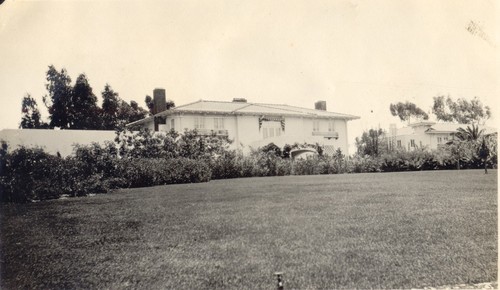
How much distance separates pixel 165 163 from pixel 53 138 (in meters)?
4.30

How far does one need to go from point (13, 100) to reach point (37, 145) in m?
2.80

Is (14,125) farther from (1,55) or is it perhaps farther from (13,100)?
(1,55)

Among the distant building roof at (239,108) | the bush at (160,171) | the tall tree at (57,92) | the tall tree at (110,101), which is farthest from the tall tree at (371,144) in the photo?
the tall tree at (57,92)

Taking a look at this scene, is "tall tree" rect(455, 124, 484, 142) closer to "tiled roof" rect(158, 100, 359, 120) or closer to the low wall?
"tiled roof" rect(158, 100, 359, 120)

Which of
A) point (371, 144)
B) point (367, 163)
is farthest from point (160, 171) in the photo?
point (367, 163)

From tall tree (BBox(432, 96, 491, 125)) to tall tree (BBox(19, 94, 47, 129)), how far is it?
7.19 meters

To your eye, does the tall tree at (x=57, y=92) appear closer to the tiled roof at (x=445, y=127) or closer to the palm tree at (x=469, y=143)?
the palm tree at (x=469, y=143)

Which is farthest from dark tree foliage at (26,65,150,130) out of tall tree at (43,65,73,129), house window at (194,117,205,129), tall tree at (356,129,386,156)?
house window at (194,117,205,129)

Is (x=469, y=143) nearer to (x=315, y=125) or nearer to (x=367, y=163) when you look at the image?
(x=367, y=163)

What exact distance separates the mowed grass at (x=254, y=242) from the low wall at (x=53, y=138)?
1258 mm

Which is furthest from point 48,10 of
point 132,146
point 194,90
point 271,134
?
point 271,134

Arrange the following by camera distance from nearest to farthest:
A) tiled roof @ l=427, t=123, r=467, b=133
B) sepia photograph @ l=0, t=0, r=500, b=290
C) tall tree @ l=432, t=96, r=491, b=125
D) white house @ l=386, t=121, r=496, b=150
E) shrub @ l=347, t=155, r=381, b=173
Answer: sepia photograph @ l=0, t=0, r=500, b=290 → tall tree @ l=432, t=96, r=491, b=125 → tiled roof @ l=427, t=123, r=467, b=133 → white house @ l=386, t=121, r=496, b=150 → shrub @ l=347, t=155, r=381, b=173

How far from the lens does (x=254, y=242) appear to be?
16.5 ft

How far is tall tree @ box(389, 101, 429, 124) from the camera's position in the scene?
7995mm
